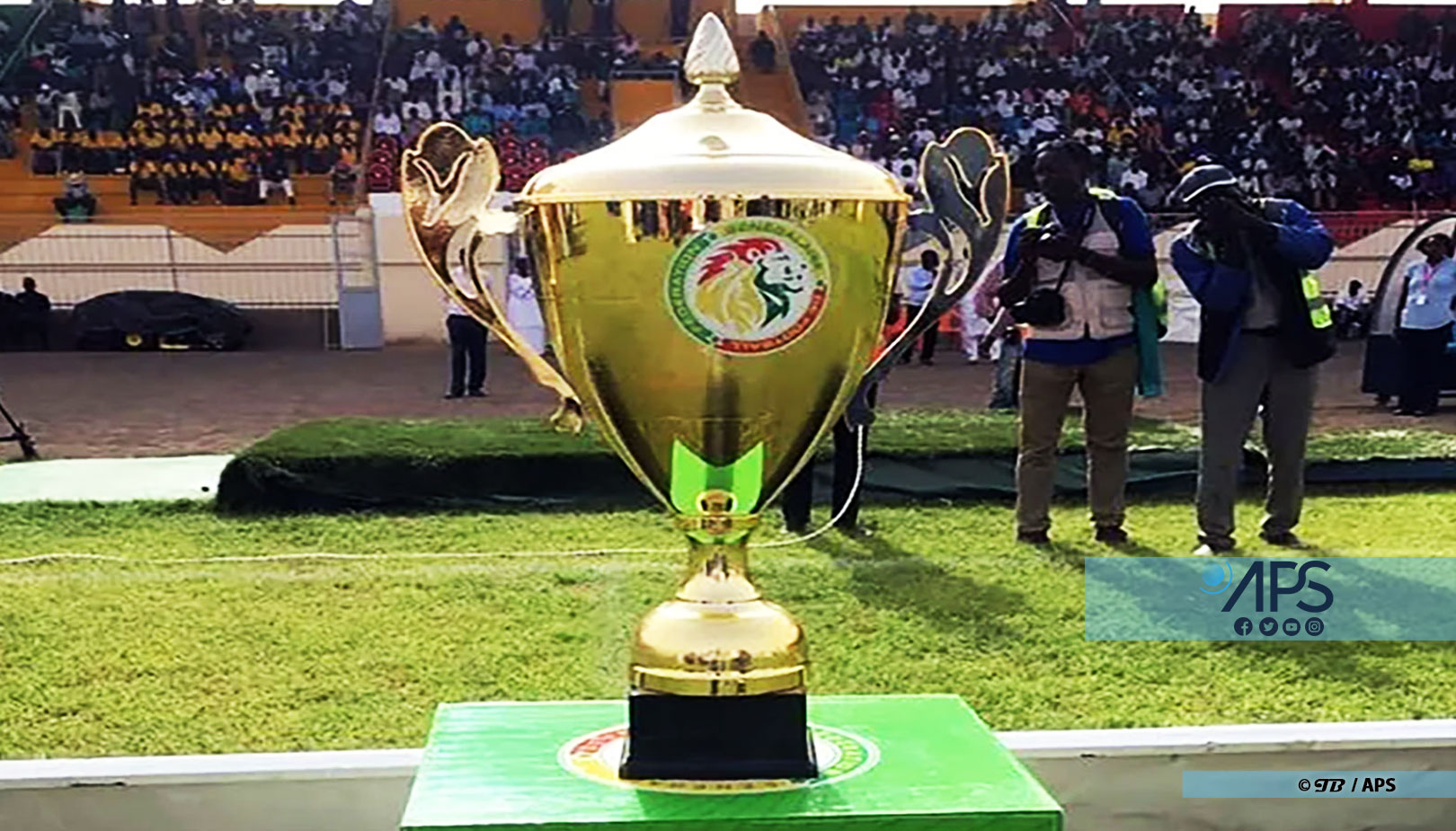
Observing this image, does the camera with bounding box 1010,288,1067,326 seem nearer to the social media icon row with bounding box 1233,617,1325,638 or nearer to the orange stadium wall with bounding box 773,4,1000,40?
the social media icon row with bounding box 1233,617,1325,638

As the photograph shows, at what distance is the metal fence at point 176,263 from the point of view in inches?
716

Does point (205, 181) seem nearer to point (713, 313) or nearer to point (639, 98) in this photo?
point (639, 98)

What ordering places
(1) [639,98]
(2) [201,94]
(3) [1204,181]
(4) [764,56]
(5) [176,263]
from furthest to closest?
(4) [764,56] < (1) [639,98] < (2) [201,94] < (5) [176,263] < (3) [1204,181]

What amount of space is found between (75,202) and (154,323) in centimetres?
309

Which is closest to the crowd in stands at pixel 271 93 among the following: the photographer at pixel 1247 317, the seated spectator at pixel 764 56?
the seated spectator at pixel 764 56

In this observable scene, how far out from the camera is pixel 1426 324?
9.96 m

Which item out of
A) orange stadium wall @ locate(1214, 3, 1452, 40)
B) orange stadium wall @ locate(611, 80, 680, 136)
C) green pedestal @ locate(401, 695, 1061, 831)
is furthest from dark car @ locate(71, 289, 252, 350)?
orange stadium wall @ locate(1214, 3, 1452, 40)

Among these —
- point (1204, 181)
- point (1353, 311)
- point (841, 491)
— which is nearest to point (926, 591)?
point (841, 491)

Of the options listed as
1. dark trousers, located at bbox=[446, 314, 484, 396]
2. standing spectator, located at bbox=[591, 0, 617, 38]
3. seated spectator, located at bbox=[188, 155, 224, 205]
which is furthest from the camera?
standing spectator, located at bbox=[591, 0, 617, 38]

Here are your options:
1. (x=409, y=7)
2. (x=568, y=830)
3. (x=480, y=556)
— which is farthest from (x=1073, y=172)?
(x=409, y=7)

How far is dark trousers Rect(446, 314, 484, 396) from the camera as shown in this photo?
12.3 meters

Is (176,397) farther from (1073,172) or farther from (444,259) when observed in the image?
(444,259)

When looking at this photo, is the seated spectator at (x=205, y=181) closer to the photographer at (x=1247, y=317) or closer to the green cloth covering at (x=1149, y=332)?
the green cloth covering at (x=1149, y=332)

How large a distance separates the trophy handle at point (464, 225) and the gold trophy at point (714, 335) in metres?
0.01
